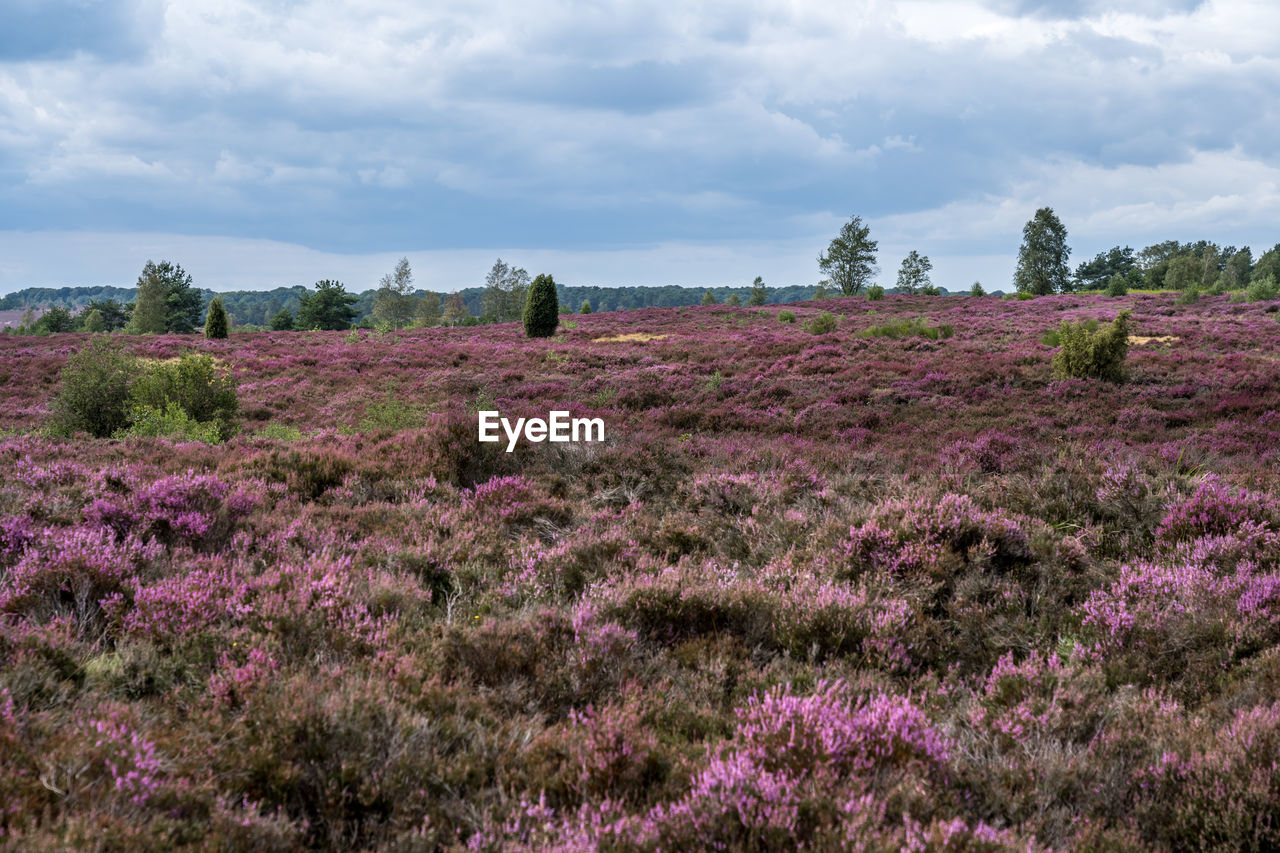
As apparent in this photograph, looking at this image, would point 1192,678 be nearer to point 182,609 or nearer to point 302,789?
point 302,789

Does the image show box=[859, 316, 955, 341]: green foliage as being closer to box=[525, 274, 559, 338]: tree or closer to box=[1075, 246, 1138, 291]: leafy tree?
box=[525, 274, 559, 338]: tree

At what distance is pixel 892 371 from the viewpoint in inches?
667

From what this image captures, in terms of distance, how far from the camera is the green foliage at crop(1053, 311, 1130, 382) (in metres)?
14.8

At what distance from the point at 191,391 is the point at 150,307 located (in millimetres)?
62908

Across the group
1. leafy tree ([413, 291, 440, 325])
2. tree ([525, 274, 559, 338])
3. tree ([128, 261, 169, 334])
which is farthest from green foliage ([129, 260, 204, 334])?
tree ([525, 274, 559, 338])

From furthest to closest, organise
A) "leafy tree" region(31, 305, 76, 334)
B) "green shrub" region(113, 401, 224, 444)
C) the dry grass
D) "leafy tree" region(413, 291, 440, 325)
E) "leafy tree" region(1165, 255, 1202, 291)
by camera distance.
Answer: "leafy tree" region(413, 291, 440, 325)
"leafy tree" region(31, 305, 76, 334)
"leafy tree" region(1165, 255, 1202, 291)
the dry grass
"green shrub" region(113, 401, 224, 444)

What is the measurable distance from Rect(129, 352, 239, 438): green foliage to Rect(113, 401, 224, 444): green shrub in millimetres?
364

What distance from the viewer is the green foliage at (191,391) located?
12.2 m

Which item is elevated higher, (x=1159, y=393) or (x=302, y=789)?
(x=1159, y=393)

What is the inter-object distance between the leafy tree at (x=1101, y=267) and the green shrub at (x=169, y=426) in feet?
388

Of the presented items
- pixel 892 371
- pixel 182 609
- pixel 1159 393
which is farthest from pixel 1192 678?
pixel 892 371

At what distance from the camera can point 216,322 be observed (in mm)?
33938

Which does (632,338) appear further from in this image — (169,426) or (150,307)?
(150,307)

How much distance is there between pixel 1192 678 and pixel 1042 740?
4.21ft
